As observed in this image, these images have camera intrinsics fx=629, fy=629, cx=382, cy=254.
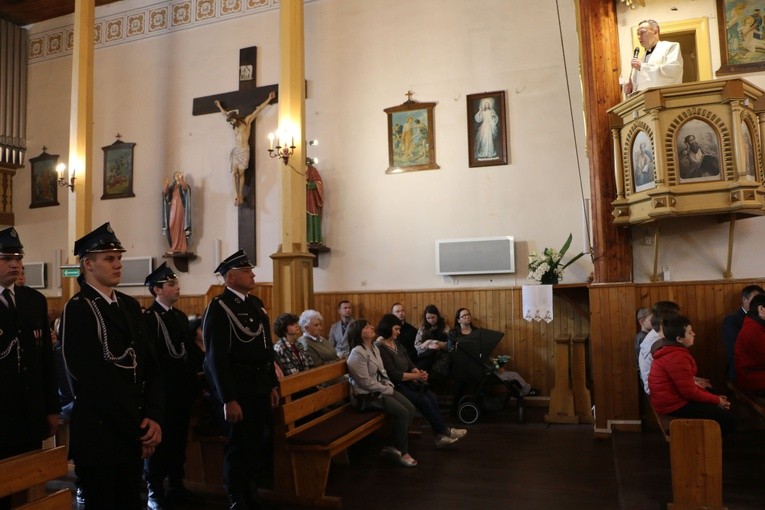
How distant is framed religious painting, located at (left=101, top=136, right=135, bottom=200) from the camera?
36.6ft

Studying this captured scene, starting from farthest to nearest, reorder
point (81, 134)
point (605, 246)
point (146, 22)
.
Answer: point (146, 22), point (81, 134), point (605, 246)

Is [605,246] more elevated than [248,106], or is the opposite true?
[248,106]

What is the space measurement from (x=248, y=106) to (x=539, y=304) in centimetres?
586

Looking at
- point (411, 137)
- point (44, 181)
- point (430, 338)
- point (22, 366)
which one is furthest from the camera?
point (44, 181)

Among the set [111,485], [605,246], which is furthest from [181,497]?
[605,246]

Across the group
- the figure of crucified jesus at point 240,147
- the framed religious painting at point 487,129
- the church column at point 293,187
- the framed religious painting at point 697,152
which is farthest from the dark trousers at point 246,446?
the figure of crucified jesus at point 240,147

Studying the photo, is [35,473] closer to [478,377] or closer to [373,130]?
[478,377]

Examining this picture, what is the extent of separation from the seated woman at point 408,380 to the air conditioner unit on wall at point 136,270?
6.54m

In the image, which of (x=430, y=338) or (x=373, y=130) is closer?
(x=430, y=338)

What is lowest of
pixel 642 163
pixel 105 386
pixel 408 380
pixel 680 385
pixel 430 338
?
pixel 408 380

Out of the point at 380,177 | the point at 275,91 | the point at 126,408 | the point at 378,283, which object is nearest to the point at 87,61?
the point at 275,91

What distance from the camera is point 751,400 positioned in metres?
5.00

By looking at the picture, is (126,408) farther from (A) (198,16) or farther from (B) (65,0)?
(B) (65,0)

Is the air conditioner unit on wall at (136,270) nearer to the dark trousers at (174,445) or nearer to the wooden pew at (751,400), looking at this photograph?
the dark trousers at (174,445)
